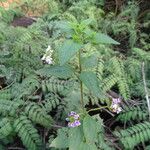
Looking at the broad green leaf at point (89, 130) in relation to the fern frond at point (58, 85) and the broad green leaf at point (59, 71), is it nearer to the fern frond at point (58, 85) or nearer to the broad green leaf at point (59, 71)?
the broad green leaf at point (59, 71)

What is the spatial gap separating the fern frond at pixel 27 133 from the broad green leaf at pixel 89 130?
0.55 metres

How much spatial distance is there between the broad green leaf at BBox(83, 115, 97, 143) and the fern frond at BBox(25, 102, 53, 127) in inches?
21.8

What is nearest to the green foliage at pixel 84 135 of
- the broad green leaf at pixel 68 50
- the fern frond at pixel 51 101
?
the broad green leaf at pixel 68 50

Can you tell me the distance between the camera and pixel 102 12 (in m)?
5.16

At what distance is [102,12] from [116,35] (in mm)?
603

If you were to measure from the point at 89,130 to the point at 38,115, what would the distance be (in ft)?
2.02

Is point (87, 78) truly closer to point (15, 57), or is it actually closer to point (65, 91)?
point (65, 91)

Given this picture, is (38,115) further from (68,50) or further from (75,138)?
(68,50)

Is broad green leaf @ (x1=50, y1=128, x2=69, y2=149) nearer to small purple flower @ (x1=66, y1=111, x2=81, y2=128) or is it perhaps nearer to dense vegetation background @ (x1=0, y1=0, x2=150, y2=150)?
dense vegetation background @ (x1=0, y1=0, x2=150, y2=150)

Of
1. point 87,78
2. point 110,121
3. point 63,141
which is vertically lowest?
point 110,121

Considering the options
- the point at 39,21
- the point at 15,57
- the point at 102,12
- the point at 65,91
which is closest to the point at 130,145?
the point at 65,91

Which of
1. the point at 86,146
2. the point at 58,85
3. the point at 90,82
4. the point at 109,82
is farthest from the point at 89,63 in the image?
the point at 109,82

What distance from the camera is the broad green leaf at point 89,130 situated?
6.49 ft

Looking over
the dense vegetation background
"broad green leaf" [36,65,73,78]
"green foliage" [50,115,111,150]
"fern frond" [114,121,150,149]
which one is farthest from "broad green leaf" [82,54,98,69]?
"fern frond" [114,121,150,149]
